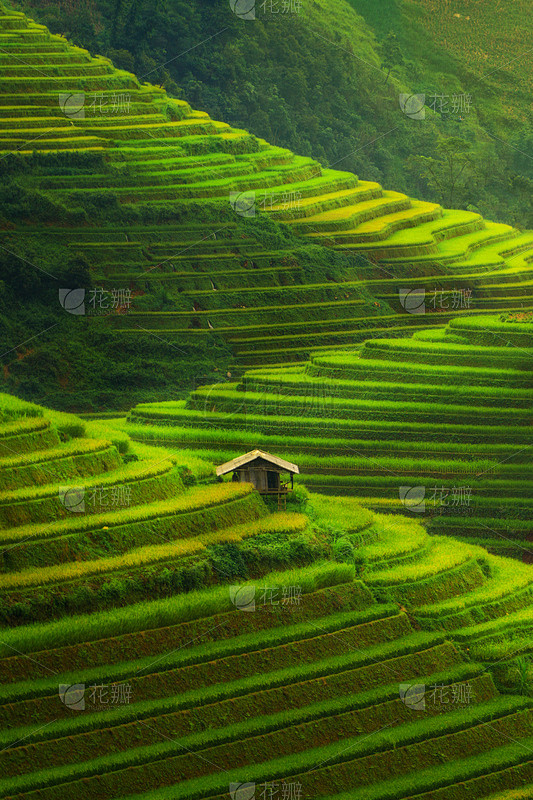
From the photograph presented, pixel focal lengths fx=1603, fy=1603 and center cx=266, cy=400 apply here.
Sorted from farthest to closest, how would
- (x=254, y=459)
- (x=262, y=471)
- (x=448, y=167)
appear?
(x=448, y=167) < (x=262, y=471) < (x=254, y=459)

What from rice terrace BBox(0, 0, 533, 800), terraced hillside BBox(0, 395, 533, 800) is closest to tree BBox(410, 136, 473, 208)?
rice terrace BBox(0, 0, 533, 800)

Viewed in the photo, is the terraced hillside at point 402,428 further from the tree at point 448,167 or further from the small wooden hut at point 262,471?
the tree at point 448,167

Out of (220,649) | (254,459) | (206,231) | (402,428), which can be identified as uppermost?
(206,231)

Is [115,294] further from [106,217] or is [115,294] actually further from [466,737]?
[466,737]

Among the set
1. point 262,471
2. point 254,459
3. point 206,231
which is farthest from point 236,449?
point 206,231

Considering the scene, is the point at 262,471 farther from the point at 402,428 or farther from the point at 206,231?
the point at 206,231

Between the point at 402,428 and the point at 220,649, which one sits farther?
the point at 402,428

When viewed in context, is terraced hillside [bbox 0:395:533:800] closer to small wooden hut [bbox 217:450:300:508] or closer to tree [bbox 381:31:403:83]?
small wooden hut [bbox 217:450:300:508]
